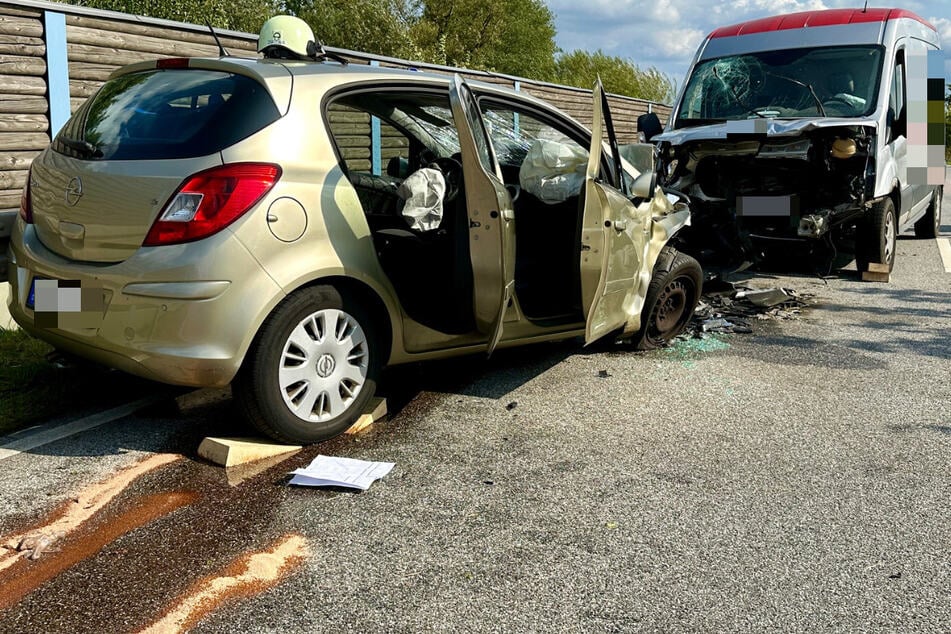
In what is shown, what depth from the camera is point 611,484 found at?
3.66 metres

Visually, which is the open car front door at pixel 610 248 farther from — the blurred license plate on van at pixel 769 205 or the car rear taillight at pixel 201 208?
the blurred license plate on van at pixel 769 205

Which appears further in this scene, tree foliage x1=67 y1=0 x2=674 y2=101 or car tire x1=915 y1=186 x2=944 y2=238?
tree foliage x1=67 y1=0 x2=674 y2=101

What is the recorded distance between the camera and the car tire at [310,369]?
372 centimetres

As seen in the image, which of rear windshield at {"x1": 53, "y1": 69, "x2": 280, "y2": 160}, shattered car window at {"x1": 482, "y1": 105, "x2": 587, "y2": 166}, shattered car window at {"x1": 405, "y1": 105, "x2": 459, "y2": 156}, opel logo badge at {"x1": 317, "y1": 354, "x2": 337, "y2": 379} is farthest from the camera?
shattered car window at {"x1": 405, "y1": 105, "x2": 459, "y2": 156}

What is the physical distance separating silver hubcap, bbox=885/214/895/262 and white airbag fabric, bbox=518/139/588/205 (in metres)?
4.91

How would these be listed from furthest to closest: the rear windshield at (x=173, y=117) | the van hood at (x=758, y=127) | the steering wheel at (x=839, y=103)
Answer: the steering wheel at (x=839, y=103), the van hood at (x=758, y=127), the rear windshield at (x=173, y=117)

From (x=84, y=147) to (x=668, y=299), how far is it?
3.61 m

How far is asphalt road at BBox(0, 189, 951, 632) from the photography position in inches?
107

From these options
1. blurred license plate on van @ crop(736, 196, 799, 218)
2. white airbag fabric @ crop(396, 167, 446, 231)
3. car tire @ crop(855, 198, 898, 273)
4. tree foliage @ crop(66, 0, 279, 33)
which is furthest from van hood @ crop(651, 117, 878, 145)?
tree foliage @ crop(66, 0, 279, 33)

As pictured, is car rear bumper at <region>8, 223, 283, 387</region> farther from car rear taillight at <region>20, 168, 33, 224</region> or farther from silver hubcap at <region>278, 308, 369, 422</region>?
car rear taillight at <region>20, 168, 33, 224</region>

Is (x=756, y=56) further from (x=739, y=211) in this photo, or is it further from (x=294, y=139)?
(x=294, y=139)

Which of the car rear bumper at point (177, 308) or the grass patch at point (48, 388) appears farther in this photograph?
the grass patch at point (48, 388)

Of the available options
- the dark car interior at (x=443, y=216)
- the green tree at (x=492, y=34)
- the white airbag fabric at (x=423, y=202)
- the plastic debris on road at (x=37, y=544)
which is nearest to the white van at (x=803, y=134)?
the dark car interior at (x=443, y=216)

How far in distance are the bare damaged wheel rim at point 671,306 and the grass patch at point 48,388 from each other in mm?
3191
